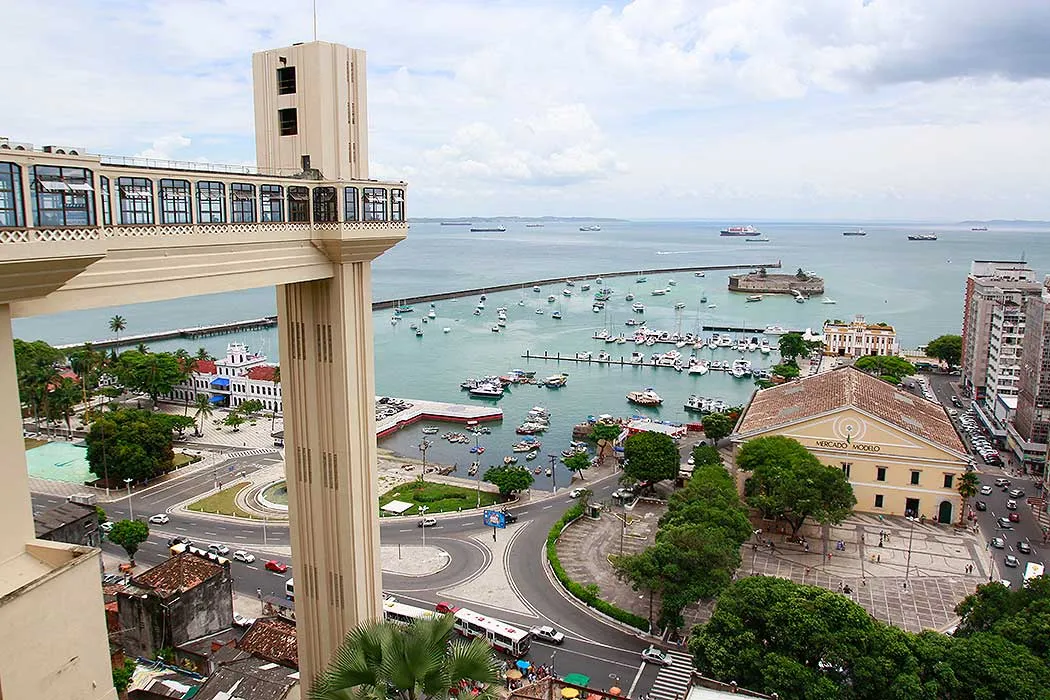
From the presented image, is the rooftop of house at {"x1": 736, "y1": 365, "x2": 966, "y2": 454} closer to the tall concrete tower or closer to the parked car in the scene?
the parked car

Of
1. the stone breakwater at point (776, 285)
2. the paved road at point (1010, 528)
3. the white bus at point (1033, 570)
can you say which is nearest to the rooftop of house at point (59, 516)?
the paved road at point (1010, 528)

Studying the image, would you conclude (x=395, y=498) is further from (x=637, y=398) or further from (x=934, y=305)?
(x=934, y=305)

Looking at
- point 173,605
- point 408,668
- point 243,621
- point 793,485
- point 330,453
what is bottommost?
point 243,621

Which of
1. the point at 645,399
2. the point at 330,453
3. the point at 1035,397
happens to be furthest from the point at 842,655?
the point at 645,399

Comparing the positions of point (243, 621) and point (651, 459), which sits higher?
point (651, 459)

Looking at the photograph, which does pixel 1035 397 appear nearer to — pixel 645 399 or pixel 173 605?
pixel 645 399

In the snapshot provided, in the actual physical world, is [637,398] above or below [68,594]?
below

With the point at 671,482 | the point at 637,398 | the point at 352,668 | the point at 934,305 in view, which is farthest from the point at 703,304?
the point at 352,668
